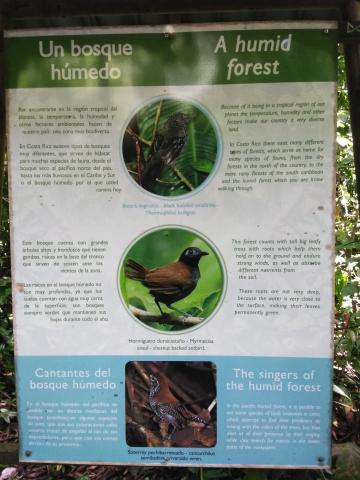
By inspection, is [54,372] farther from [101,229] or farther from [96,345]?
[101,229]

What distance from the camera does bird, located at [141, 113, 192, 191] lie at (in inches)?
62.9

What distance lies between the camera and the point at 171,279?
163cm

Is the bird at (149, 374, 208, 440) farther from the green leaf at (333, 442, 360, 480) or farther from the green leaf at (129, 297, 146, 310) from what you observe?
the green leaf at (333, 442, 360, 480)

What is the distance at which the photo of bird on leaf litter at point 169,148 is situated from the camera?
158cm

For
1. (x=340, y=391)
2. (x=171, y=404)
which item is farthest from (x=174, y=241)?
(x=340, y=391)

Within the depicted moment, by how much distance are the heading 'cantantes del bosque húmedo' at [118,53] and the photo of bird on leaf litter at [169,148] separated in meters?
0.18

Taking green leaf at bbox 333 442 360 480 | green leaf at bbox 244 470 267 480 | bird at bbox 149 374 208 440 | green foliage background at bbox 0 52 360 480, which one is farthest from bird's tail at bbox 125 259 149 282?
green leaf at bbox 333 442 360 480

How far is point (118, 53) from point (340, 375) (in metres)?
2.01

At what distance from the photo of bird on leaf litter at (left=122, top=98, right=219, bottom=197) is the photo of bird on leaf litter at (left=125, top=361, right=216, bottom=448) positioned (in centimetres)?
65

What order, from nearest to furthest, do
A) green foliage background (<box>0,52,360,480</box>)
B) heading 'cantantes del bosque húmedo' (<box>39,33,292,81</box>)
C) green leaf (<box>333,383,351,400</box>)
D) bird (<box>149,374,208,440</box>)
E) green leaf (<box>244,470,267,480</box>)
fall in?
1. heading 'cantantes del bosque húmedo' (<box>39,33,292,81</box>)
2. bird (<box>149,374,208,440</box>)
3. green leaf (<box>244,470,267,480</box>)
4. green foliage background (<box>0,52,360,480</box>)
5. green leaf (<box>333,383,351,400</box>)

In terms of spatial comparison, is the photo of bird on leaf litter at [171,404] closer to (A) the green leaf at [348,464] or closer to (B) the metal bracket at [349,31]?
(A) the green leaf at [348,464]

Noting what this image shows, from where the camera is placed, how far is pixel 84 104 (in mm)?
1596

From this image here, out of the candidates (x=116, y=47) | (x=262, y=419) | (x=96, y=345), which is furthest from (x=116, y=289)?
(x=116, y=47)

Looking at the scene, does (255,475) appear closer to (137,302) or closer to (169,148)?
(137,302)
